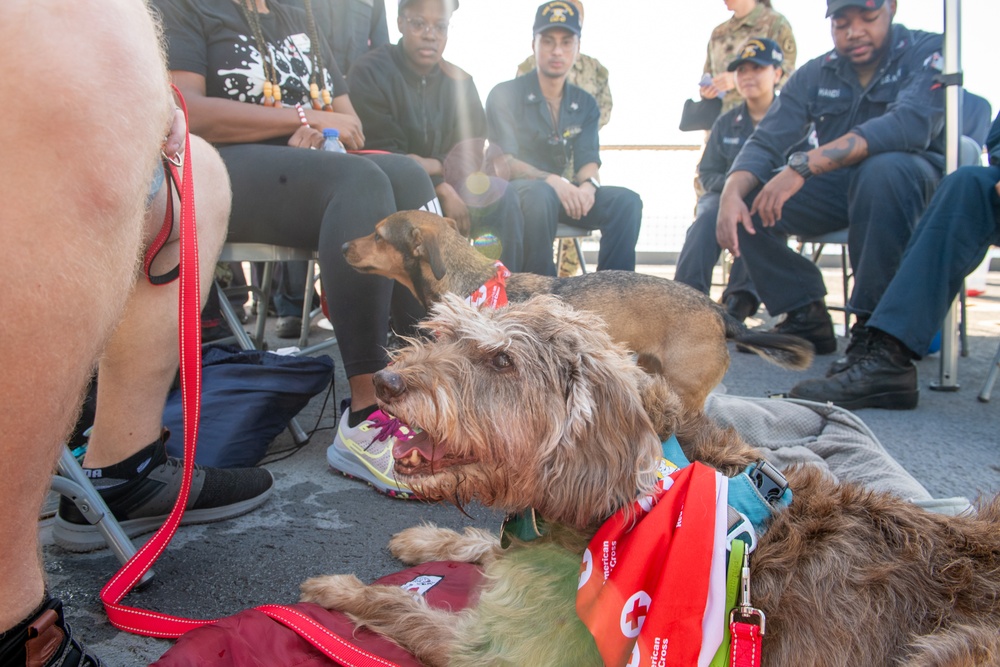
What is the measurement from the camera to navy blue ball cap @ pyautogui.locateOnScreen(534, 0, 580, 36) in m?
6.44

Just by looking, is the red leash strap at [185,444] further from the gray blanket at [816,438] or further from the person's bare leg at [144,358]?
the gray blanket at [816,438]

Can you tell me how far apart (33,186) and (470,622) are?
1355 mm

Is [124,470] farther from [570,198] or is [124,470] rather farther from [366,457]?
[570,198]

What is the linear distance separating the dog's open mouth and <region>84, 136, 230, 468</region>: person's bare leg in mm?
1115

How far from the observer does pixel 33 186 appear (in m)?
1.08

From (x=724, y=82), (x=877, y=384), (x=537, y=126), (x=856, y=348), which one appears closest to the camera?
(x=877, y=384)

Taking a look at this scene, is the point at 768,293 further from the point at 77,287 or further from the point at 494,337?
the point at 77,287

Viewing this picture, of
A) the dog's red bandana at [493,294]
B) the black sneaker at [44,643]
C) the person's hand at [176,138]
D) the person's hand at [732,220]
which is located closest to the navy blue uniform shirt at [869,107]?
the person's hand at [732,220]

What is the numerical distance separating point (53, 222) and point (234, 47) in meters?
2.61

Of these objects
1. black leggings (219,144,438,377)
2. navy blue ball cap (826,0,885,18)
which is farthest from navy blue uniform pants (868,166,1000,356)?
black leggings (219,144,438,377)

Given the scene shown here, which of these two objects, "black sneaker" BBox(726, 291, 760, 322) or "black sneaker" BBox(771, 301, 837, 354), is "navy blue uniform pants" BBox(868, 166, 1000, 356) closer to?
"black sneaker" BBox(771, 301, 837, 354)

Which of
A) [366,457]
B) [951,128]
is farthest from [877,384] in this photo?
[366,457]

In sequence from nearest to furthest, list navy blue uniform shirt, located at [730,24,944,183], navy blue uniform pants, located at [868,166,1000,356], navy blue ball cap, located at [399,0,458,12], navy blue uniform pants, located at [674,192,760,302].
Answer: navy blue uniform pants, located at [868,166,1000,356], navy blue uniform shirt, located at [730,24,944,183], navy blue ball cap, located at [399,0,458,12], navy blue uniform pants, located at [674,192,760,302]

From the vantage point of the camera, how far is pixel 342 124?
365 cm
